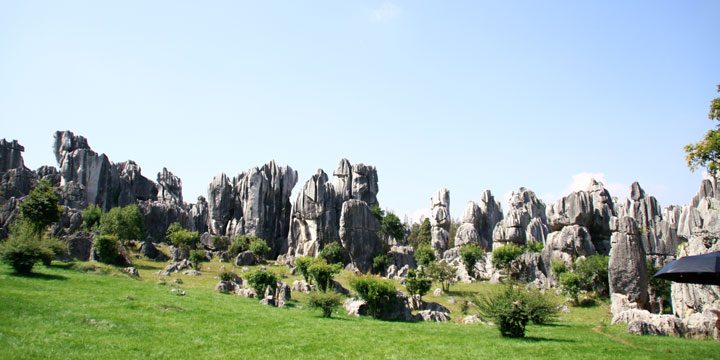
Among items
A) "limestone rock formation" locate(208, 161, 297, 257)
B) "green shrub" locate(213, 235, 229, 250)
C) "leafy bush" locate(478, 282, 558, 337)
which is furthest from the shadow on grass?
"limestone rock formation" locate(208, 161, 297, 257)

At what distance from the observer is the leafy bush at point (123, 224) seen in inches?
1966

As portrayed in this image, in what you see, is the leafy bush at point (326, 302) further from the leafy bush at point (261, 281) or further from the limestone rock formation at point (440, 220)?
the limestone rock formation at point (440, 220)

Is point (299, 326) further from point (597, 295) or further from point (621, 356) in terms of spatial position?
point (597, 295)

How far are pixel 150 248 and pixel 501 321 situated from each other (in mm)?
39387

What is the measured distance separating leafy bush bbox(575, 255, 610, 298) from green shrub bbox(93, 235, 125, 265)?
35483 mm

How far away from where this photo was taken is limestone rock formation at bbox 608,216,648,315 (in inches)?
1007

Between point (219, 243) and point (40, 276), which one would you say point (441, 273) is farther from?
point (219, 243)

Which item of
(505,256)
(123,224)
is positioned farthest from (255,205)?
(505,256)

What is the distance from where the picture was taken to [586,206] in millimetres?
43438

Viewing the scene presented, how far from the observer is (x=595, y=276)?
106 ft

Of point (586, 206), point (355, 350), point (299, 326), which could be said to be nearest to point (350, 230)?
point (586, 206)

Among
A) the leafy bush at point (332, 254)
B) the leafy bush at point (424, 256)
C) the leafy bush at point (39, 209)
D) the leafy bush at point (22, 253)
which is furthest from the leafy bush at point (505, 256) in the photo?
the leafy bush at point (39, 209)

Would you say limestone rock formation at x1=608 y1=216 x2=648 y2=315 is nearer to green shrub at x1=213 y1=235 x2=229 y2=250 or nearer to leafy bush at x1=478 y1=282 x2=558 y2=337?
leafy bush at x1=478 y1=282 x2=558 y2=337

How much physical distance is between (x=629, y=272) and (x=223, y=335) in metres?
22.6
